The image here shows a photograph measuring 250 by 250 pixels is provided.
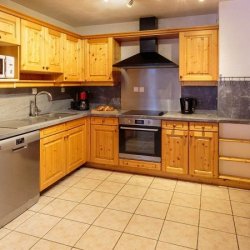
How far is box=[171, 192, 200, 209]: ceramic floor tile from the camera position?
284 centimetres

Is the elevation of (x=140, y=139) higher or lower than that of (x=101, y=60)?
lower

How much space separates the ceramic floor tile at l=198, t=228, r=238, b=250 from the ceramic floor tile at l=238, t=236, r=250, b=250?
39 mm

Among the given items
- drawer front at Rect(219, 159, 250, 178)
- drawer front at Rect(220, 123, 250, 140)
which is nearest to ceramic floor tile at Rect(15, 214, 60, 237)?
drawer front at Rect(219, 159, 250, 178)

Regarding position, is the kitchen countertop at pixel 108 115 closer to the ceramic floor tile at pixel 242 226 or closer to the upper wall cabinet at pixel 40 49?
the upper wall cabinet at pixel 40 49

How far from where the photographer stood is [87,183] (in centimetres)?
342

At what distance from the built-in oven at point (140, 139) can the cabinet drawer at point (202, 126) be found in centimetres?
45

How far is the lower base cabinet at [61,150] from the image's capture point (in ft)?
9.72

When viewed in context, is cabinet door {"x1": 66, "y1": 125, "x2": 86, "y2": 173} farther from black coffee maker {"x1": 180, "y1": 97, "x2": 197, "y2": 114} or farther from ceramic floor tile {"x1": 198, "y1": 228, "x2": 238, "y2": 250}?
ceramic floor tile {"x1": 198, "y1": 228, "x2": 238, "y2": 250}

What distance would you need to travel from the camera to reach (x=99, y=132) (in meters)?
3.90

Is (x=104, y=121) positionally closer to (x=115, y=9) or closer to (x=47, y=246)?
(x=115, y=9)

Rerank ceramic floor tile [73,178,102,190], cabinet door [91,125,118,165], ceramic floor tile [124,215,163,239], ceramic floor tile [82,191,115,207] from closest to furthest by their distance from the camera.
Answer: ceramic floor tile [124,215,163,239] → ceramic floor tile [82,191,115,207] → ceramic floor tile [73,178,102,190] → cabinet door [91,125,118,165]

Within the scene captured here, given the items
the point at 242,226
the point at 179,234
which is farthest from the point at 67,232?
the point at 242,226

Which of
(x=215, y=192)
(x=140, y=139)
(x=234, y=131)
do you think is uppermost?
(x=234, y=131)

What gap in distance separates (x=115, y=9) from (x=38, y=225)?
2.94 m
